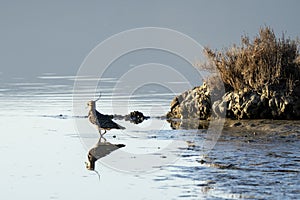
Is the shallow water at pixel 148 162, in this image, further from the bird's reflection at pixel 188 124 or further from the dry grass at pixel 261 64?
the dry grass at pixel 261 64

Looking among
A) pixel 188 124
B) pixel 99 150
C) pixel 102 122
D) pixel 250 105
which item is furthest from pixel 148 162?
pixel 188 124

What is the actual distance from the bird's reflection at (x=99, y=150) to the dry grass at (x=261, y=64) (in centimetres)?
395

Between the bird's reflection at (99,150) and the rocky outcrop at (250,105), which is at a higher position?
the rocky outcrop at (250,105)

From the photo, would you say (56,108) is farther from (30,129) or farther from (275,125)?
(275,125)

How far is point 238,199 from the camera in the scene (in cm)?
1181

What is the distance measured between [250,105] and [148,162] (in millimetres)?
4979

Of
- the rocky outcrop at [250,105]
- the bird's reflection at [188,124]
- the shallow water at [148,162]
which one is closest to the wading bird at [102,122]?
the shallow water at [148,162]

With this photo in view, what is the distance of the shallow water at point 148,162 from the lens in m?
12.5

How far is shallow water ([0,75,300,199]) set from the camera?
12.5 meters

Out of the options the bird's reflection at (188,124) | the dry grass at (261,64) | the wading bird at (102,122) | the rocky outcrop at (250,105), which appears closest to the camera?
the wading bird at (102,122)

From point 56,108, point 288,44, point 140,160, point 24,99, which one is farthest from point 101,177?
point 24,99

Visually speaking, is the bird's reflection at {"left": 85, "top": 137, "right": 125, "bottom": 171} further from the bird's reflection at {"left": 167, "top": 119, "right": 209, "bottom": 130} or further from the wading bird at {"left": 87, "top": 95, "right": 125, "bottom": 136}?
the bird's reflection at {"left": 167, "top": 119, "right": 209, "bottom": 130}

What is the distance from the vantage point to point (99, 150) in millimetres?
16312

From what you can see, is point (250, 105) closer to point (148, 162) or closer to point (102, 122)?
point (102, 122)
